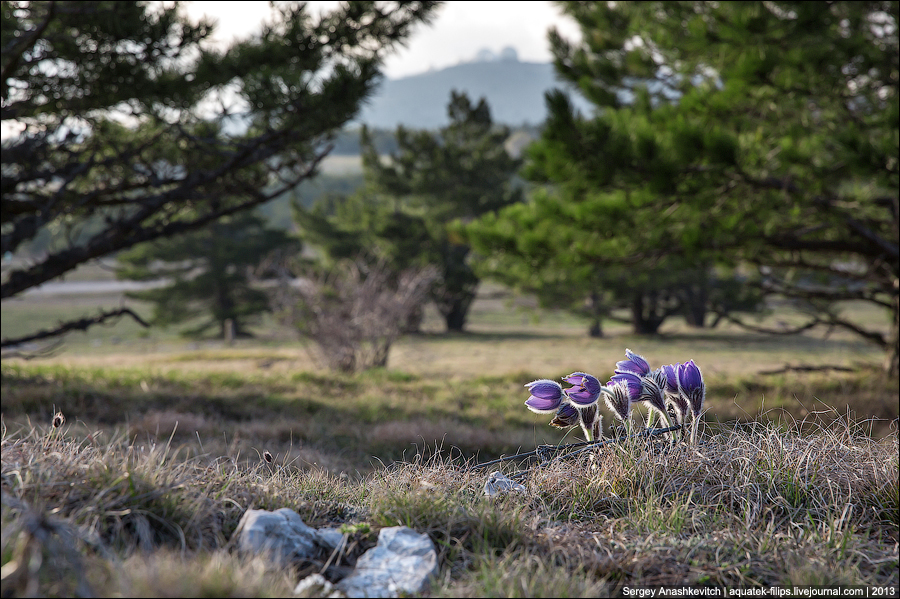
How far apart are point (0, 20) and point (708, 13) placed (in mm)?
6670

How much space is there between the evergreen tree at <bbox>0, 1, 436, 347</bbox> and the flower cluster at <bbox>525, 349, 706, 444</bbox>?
14.3 feet

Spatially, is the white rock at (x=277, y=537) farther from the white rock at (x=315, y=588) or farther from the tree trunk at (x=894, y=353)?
the tree trunk at (x=894, y=353)

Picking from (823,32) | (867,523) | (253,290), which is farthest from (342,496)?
(253,290)

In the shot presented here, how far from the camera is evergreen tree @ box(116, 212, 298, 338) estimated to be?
28.6m

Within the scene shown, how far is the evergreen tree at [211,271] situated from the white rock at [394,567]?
27876 mm

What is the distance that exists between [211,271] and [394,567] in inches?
1177

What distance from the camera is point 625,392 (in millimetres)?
2115

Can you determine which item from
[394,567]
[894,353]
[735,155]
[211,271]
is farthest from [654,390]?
[211,271]

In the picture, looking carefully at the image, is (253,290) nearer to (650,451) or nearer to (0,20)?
(0,20)

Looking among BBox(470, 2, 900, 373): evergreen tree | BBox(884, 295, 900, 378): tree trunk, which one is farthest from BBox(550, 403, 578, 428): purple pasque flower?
BBox(884, 295, 900, 378): tree trunk

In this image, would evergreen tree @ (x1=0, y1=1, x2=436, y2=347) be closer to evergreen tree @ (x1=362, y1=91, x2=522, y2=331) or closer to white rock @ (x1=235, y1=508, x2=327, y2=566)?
white rock @ (x1=235, y1=508, x2=327, y2=566)

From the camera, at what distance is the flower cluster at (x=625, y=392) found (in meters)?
2.06

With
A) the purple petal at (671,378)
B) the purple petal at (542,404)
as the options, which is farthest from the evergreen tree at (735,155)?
the purple petal at (542,404)

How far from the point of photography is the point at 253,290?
30.4 metres
